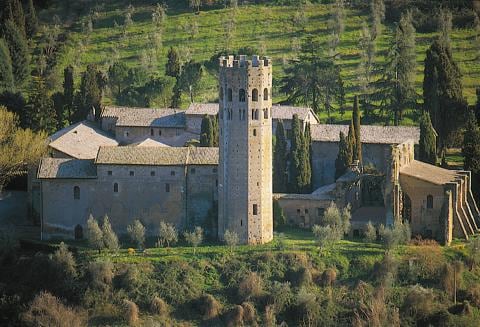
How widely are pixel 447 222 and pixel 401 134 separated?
427 inches

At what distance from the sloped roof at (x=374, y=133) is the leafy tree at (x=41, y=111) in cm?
1483

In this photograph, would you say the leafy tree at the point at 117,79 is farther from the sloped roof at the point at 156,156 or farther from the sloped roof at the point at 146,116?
the sloped roof at the point at 156,156

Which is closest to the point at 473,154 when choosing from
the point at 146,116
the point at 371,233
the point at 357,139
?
the point at 357,139

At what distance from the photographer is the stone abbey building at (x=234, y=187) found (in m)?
66.3

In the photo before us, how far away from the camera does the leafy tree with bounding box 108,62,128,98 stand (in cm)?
9094

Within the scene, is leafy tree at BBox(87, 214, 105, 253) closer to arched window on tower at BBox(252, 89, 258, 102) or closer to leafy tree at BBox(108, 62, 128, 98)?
arched window on tower at BBox(252, 89, 258, 102)

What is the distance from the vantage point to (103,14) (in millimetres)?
107750

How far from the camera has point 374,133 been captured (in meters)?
77.4

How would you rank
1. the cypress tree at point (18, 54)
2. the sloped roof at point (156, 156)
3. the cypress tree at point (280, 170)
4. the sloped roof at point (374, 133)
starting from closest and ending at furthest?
the sloped roof at point (156, 156)
the cypress tree at point (280, 170)
the sloped roof at point (374, 133)
the cypress tree at point (18, 54)

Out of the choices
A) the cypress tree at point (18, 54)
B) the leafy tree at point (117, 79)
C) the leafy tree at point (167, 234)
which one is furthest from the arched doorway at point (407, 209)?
the cypress tree at point (18, 54)

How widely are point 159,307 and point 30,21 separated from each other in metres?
46.0

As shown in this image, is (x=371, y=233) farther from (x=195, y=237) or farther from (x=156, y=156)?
(x=156, y=156)

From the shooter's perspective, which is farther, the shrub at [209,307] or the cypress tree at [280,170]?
the cypress tree at [280,170]

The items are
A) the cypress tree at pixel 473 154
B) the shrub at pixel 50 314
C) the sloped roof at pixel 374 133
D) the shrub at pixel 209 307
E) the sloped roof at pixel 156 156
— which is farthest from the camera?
the sloped roof at pixel 374 133
